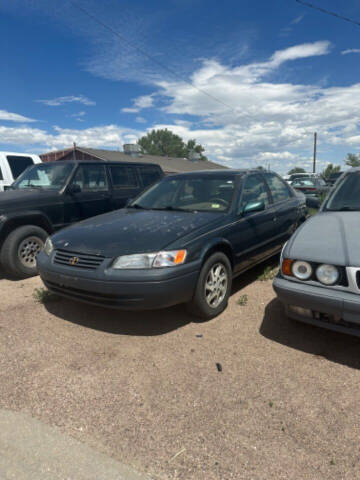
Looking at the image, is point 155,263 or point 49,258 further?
point 49,258

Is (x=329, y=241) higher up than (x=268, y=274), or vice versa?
(x=329, y=241)

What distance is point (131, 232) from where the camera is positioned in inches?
131

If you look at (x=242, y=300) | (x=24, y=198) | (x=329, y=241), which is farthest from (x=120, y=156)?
(x=329, y=241)

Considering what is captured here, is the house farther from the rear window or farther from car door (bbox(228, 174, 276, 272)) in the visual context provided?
car door (bbox(228, 174, 276, 272))

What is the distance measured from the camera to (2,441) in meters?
1.94

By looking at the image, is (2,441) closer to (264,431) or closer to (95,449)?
(95,449)

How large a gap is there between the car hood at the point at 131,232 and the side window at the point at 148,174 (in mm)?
3155

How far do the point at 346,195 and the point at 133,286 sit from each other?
2.66 m

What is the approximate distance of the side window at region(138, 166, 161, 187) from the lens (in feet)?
23.0

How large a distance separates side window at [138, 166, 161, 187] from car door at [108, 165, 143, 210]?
18 centimetres

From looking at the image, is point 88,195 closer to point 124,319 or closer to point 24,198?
point 24,198

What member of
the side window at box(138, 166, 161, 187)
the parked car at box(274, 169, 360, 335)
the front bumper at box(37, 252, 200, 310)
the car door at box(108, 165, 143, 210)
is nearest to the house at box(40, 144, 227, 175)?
the side window at box(138, 166, 161, 187)

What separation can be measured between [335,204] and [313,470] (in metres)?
2.77

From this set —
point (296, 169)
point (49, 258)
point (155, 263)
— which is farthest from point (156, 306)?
point (296, 169)
